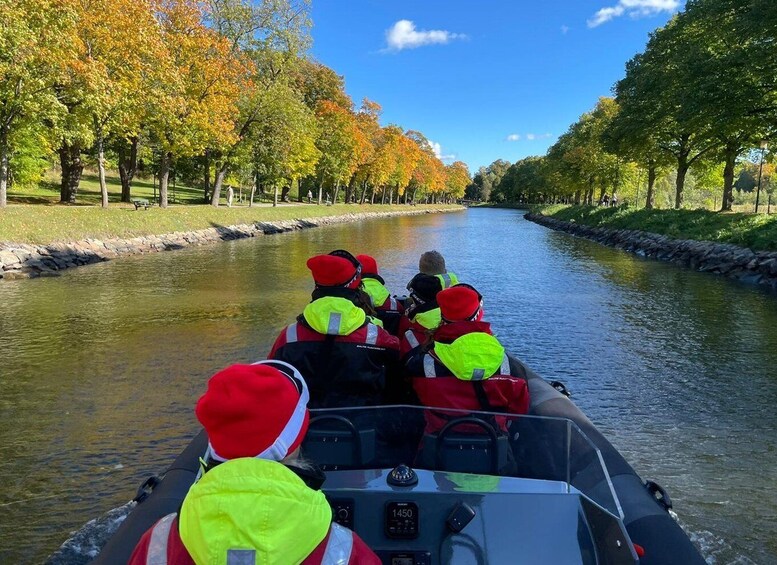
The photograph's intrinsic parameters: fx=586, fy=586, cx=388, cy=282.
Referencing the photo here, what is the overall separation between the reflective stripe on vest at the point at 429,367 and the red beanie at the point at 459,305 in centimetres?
48

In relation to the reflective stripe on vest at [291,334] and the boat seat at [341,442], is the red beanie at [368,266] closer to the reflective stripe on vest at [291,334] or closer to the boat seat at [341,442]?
the reflective stripe on vest at [291,334]

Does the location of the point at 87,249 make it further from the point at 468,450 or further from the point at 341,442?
the point at 468,450

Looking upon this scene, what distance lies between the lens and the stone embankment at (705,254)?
18558mm

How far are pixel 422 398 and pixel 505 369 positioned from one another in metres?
0.56

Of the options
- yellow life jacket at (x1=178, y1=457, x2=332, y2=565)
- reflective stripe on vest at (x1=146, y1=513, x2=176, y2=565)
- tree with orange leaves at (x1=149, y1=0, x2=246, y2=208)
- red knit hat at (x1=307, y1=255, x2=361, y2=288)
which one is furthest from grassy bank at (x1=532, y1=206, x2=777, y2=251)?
Result: tree with orange leaves at (x1=149, y1=0, x2=246, y2=208)

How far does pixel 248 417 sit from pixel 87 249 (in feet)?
69.6

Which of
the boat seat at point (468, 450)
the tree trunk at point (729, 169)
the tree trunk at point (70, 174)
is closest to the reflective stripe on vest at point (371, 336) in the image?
the boat seat at point (468, 450)

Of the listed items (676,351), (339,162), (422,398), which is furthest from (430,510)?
(339,162)

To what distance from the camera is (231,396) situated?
176 cm

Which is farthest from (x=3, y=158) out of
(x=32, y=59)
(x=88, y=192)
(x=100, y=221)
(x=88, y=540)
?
(x=88, y=540)

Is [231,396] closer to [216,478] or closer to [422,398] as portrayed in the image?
[216,478]

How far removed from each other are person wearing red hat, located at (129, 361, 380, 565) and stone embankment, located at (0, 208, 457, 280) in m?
17.5

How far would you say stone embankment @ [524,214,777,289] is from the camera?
18558mm

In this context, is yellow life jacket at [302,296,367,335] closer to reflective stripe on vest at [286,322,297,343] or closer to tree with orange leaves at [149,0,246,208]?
reflective stripe on vest at [286,322,297,343]
